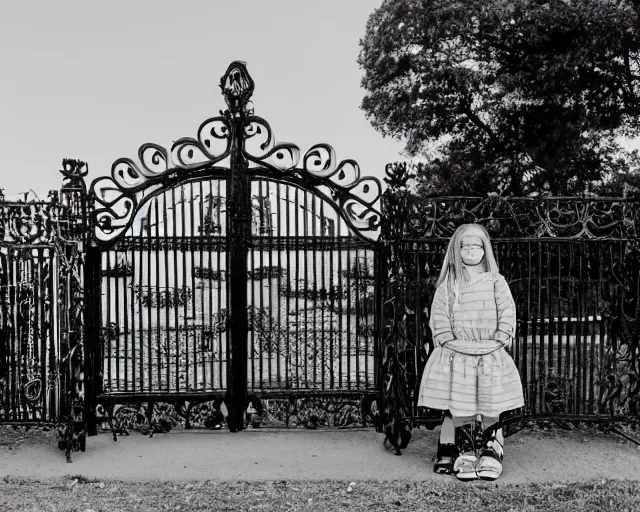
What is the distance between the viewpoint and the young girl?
5430 millimetres

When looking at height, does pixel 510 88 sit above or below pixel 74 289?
above

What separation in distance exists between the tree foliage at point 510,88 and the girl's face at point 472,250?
9.91m

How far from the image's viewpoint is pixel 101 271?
21.1ft

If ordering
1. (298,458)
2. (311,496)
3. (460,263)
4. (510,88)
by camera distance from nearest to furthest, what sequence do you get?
1. (311,496)
2. (460,263)
3. (298,458)
4. (510,88)

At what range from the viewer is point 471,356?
18.0ft

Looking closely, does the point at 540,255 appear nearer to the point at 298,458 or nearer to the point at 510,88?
the point at 298,458

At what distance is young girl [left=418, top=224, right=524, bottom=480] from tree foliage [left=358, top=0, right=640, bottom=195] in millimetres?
9928

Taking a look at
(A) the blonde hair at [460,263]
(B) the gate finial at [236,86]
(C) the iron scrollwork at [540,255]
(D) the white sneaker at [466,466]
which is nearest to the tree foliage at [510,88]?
(C) the iron scrollwork at [540,255]

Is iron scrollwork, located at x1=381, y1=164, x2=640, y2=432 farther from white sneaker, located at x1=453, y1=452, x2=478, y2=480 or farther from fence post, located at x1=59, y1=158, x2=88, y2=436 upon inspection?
fence post, located at x1=59, y1=158, x2=88, y2=436

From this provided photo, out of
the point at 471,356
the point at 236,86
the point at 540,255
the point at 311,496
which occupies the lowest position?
the point at 311,496

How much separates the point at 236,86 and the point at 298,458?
11.4 ft

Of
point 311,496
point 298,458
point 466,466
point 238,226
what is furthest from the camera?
point 238,226

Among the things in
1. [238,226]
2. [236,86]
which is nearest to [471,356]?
[238,226]

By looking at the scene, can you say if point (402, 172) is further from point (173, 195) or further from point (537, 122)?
point (537, 122)
